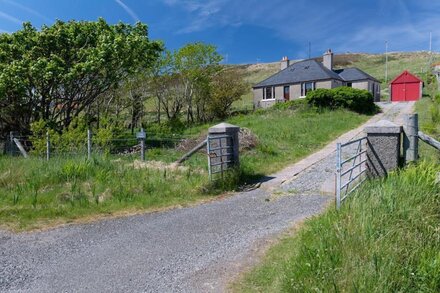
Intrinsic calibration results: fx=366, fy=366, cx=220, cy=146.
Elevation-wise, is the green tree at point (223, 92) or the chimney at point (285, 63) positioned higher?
the chimney at point (285, 63)

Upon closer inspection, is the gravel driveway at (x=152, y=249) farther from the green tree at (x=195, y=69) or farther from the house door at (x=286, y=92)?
the house door at (x=286, y=92)

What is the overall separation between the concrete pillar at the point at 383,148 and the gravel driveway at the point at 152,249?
1.25m

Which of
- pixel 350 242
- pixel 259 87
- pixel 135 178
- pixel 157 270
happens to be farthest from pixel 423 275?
pixel 259 87

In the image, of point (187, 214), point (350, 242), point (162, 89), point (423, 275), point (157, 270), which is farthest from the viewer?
point (162, 89)

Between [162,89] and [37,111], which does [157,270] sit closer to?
[37,111]

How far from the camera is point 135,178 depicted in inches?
366

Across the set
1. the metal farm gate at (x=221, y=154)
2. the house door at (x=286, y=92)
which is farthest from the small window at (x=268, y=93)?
the metal farm gate at (x=221, y=154)

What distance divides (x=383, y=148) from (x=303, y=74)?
35281 millimetres

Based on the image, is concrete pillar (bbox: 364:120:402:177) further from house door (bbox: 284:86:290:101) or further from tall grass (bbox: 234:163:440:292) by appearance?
house door (bbox: 284:86:290:101)

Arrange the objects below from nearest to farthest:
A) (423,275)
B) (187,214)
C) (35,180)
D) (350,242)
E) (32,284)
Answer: (423,275), (350,242), (32,284), (187,214), (35,180)

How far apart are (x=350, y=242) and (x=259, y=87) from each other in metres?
40.4

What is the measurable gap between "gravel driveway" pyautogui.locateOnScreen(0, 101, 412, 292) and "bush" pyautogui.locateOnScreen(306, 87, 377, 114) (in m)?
23.7

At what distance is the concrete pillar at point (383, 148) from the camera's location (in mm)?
7184

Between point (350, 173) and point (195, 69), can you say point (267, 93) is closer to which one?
point (195, 69)
